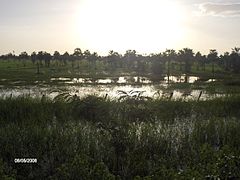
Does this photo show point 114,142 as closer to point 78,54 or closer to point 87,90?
point 87,90

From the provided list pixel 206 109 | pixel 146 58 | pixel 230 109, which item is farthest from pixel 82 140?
pixel 146 58

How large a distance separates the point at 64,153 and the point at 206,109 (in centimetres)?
1057

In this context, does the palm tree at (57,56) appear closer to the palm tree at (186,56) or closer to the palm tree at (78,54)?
the palm tree at (78,54)

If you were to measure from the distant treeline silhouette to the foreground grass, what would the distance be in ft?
181

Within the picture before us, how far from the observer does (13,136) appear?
1015cm

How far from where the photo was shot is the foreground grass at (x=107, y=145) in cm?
550

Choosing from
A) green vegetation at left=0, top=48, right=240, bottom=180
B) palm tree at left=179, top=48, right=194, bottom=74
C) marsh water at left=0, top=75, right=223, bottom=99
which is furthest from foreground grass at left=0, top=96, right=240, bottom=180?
palm tree at left=179, top=48, right=194, bottom=74

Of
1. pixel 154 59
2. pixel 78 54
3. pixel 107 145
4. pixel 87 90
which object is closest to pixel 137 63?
pixel 154 59

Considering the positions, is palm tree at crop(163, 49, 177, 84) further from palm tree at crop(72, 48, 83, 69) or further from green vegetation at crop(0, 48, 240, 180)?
green vegetation at crop(0, 48, 240, 180)

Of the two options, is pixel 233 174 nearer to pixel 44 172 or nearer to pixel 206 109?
pixel 44 172

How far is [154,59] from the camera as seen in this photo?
85250 mm

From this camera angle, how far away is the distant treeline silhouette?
78625mm

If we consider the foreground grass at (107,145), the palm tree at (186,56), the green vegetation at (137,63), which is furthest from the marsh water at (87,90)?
the palm tree at (186,56)

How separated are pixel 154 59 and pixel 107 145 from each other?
76.8m
